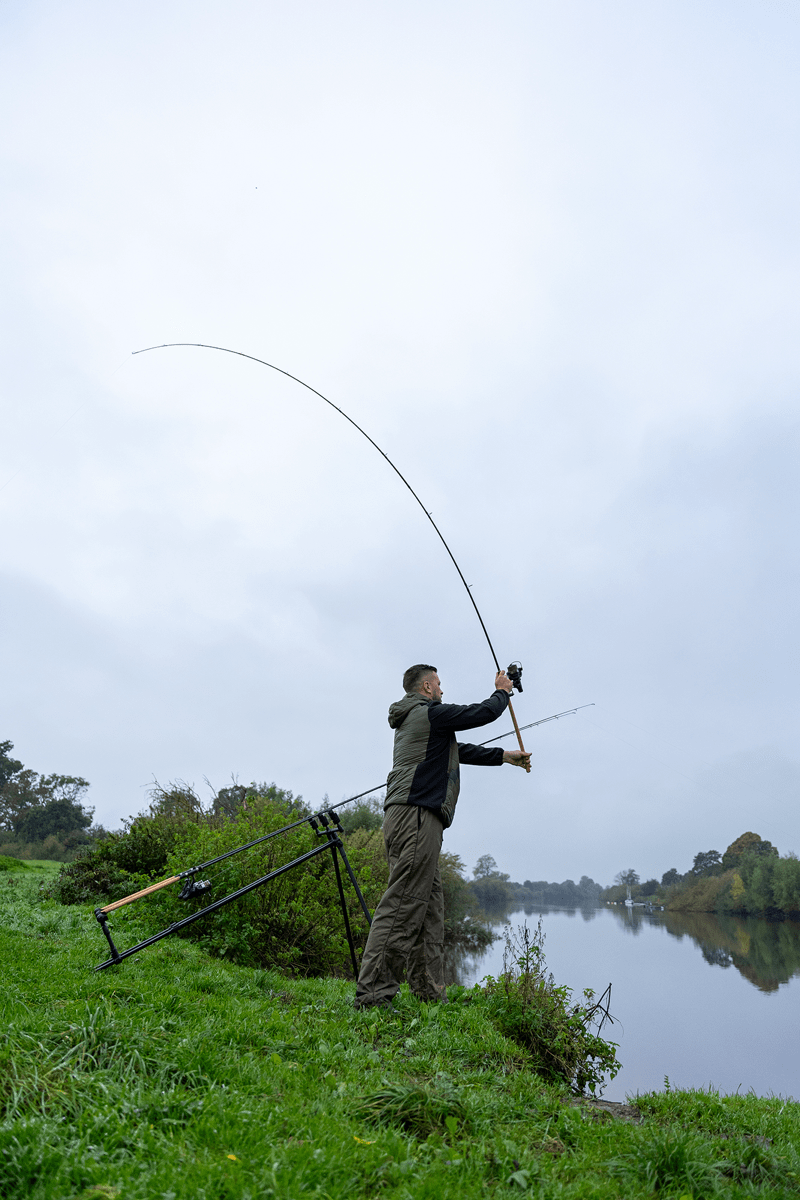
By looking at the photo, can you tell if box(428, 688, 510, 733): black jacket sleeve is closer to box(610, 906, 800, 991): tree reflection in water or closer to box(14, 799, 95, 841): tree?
box(610, 906, 800, 991): tree reflection in water

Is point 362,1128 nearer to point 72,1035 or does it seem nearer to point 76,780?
point 72,1035

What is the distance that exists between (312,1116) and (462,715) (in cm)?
256

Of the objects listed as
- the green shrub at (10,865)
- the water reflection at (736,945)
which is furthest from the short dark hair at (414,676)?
the green shrub at (10,865)

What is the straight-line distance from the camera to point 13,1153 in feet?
6.56

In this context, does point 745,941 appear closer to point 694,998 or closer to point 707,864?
point 694,998

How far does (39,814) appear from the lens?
45.5 meters

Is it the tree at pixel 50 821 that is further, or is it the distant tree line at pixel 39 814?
the tree at pixel 50 821

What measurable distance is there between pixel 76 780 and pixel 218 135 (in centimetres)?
5067

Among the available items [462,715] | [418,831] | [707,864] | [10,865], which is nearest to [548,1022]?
[418,831]

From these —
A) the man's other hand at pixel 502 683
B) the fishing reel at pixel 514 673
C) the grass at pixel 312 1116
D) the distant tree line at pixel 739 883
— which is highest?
the distant tree line at pixel 739 883

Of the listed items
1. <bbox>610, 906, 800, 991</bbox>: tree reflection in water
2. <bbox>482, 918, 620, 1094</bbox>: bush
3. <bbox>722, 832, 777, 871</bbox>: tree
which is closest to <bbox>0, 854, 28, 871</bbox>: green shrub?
<bbox>482, 918, 620, 1094</bbox>: bush

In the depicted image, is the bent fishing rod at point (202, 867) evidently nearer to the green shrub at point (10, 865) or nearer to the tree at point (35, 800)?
the green shrub at point (10, 865)

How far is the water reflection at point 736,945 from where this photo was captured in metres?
16.9

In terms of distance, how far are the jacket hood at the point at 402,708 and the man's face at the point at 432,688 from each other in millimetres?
164
